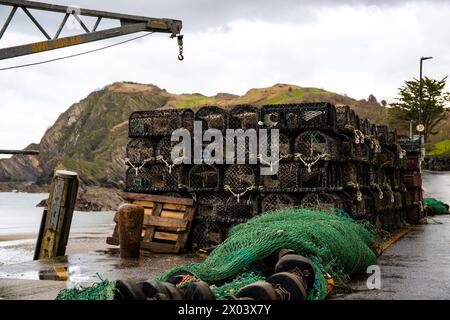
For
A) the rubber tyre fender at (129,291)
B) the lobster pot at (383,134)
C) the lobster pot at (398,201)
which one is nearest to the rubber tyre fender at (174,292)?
the rubber tyre fender at (129,291)

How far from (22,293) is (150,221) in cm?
443

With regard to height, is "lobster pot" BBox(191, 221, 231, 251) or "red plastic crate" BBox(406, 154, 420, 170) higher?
"red plastic crate" BBox(406, 154, 420, 170)

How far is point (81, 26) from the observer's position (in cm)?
1834

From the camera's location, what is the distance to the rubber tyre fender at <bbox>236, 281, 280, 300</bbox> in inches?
199

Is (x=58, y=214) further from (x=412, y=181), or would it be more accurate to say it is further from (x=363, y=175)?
(x=412, y=181)

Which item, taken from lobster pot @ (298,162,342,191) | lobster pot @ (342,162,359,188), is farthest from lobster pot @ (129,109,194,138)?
lobster pot @ (342,162,359,188)

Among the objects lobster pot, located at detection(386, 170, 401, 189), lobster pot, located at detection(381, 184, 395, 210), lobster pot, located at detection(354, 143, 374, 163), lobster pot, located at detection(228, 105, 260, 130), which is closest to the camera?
lobster pot, located at detection(228, 105, 260, 130)

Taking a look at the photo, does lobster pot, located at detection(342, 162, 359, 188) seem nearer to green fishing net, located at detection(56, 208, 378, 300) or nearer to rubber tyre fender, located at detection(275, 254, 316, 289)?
green fishing net, located at detection(56, 208, 378, 300)

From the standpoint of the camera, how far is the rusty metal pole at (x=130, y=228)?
32.5 ft

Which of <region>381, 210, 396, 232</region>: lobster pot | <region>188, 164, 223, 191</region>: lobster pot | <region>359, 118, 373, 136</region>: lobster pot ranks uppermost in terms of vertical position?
<region>359, 118, 373, 136</region>: lobster pot

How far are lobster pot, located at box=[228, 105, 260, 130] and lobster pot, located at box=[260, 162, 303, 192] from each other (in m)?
0.86
